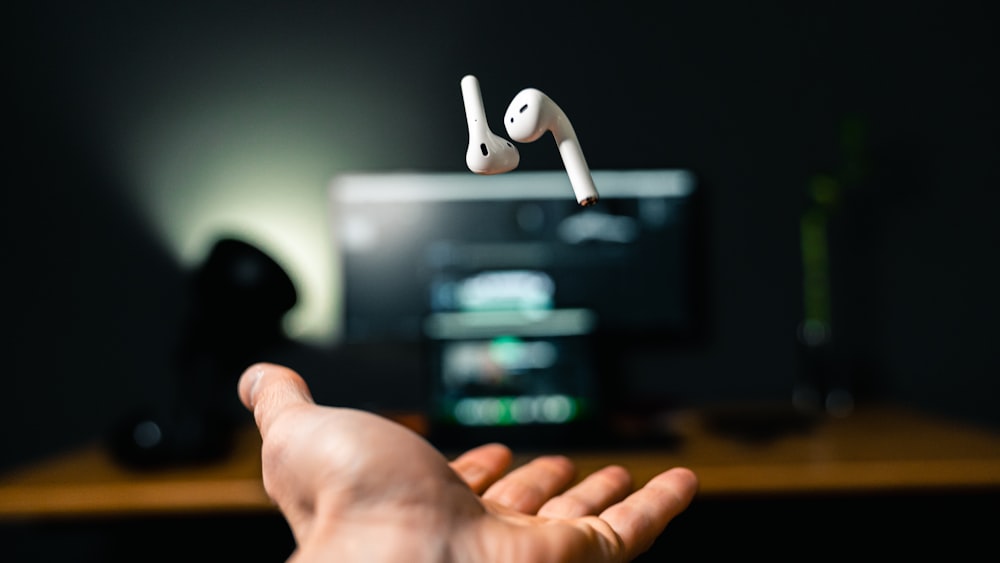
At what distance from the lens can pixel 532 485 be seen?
A: 0.82 meters

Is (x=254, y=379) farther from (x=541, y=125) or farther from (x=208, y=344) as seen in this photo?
(x=208, y=344)

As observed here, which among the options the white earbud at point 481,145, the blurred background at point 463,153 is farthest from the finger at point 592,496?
the blurred background at point 463,153

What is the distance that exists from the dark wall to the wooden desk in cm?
52

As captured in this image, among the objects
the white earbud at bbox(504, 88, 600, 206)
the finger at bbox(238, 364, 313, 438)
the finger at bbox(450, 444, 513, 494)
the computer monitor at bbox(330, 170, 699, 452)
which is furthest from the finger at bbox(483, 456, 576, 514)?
the computer monitor at bbox(330, 170, 699, 452)

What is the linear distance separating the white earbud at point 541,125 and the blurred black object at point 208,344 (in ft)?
3.39

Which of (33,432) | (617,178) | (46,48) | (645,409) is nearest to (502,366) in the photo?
(645,409)

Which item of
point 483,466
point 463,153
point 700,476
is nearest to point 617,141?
point 463,153

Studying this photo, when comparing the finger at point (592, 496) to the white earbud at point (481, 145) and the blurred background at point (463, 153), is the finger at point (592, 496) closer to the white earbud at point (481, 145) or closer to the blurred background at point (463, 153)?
the white earbud at point (481, 145)

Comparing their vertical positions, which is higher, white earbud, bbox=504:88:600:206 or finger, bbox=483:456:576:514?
white earbud, bbox=504:88:600:206

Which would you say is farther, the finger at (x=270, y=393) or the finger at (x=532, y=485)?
the finger at (x=532, y=485)

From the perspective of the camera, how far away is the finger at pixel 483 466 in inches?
32.5

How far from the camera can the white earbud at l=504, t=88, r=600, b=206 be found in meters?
0.50

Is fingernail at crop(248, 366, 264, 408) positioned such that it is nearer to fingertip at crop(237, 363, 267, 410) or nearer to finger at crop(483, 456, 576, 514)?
fingertip at crop(237, 363, 267, 410)

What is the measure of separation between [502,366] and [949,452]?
0.73 meters
